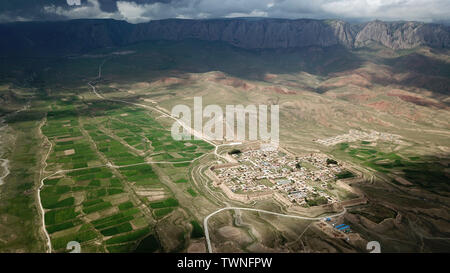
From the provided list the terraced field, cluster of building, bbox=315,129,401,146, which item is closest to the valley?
the terraced field

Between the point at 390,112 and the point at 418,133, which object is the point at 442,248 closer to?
the point at 418,133

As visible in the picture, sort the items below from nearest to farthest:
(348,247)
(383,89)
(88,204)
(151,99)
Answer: (348,247) < (88,204) < (151,99) < (383,89)

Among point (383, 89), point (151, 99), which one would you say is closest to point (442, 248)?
point (151, 99)

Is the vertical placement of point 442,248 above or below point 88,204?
below

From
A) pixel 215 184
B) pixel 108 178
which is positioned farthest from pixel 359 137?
pixel 108 178

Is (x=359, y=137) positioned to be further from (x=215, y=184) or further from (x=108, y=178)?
(x=108, y=178)

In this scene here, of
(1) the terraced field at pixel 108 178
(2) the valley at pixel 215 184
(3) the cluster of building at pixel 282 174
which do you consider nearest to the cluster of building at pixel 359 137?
(2) the valley at pixel 215 184
